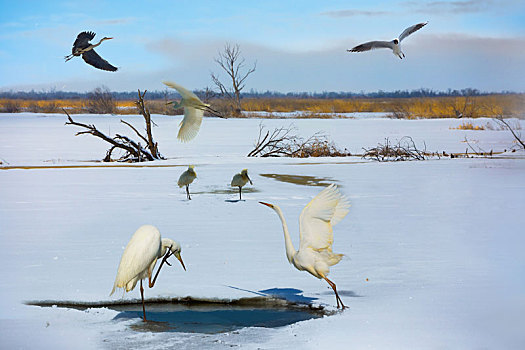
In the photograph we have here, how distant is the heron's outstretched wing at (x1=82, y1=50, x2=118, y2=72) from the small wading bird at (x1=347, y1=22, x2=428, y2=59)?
327 cm

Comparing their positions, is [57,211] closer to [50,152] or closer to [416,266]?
[416,266]

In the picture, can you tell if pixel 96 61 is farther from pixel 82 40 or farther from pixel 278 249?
pixel 278 249

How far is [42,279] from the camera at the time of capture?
501 cm

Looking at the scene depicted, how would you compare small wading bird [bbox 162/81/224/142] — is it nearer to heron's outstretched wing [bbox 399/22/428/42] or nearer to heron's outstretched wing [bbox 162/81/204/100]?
heron's outstretched wing [bbox 162/81/204/100]

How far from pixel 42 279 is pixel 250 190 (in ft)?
15.9

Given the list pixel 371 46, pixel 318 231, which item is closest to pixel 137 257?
pixel 318 231

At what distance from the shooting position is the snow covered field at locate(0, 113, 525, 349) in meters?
3.87


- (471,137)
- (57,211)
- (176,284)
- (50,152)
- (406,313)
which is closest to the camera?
(406,313)

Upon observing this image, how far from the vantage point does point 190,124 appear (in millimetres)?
6332

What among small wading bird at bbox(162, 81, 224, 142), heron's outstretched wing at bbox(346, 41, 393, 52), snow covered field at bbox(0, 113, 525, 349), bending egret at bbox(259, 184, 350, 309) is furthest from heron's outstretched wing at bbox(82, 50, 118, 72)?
bending egret at bbox(259, 184, 350, 309)

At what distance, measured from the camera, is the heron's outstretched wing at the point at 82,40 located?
28.9ft

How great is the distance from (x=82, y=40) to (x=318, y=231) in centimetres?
593

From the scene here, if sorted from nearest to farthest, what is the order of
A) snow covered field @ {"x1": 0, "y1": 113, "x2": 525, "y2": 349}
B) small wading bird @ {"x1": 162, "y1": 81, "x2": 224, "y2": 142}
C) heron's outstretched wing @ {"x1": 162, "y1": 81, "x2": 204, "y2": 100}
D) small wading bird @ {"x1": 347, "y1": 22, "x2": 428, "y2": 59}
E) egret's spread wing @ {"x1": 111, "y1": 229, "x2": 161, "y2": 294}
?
snow covered field @ {"x1": 0, "y1": 113, "x2": 525, "y2": 349}, egret's spread wing @ {"x1": 111, "y1": 229, "x2": 161, "y2": 294}, heron's outstretched wing @ {"x1": 162, "y1": 81, "x2": 204, "y2": 100}, small wading bird @ {"x1": 162, "y1": 81, "x2": 224, "y2": 142}, small wading bird @ {"x1": 347, "y1": 22, "x2": 428, "y2": 59}

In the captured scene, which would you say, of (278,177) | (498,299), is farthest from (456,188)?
(498,299)
